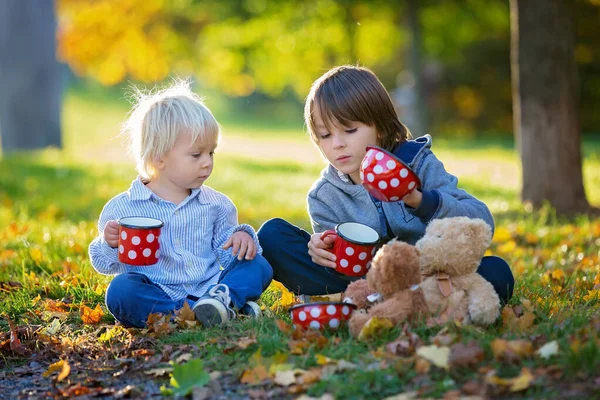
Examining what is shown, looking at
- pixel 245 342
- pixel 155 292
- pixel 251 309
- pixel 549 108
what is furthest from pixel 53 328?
pixel 549 108

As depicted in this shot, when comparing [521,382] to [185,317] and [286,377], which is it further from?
[185,317]

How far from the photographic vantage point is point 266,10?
47.0 ft

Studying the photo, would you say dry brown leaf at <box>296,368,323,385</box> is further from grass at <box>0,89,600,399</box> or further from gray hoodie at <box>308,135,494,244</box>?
gray hoodie at <box>308,135,494,244</box>

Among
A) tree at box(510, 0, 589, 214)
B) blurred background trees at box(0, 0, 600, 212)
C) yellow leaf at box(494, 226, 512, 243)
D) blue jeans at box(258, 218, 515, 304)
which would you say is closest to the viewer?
blue jeans at box(258, 218, 515, 304)


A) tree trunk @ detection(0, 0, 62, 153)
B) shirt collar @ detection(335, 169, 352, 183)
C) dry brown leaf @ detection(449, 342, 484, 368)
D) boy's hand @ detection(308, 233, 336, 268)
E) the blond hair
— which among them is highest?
tree trunk @ detection(0, 0, 62, 153)

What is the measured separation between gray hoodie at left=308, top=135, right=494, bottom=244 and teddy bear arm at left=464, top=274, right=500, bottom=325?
394 mm

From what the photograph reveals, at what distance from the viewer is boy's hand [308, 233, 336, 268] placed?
11.2 feet

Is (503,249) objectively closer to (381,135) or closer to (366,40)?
(381,135)

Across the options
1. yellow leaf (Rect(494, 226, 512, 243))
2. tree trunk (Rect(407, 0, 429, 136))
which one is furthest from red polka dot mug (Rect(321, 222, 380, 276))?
tree trunk (Rect(407, 0, 429, 136))

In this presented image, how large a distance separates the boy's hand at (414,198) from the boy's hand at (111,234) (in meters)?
1.28

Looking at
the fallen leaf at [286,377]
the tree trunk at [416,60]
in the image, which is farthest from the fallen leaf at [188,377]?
the tree trunk at [416,60]

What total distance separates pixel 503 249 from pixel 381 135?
2.19 meters

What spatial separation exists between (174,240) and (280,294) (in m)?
0.71

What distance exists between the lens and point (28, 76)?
13883 millimetres
